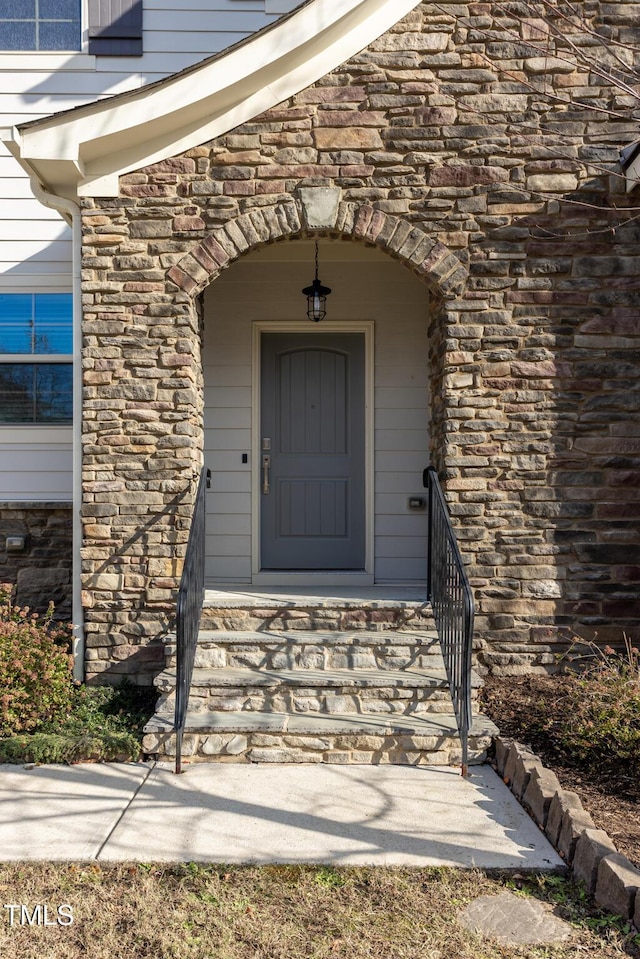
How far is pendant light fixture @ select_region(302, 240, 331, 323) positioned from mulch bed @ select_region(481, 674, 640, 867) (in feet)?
9.95

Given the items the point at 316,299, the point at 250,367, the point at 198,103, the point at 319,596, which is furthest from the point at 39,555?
the point at 198,103

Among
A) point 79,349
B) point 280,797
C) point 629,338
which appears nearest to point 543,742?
point 280,797

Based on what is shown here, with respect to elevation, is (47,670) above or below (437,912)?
above

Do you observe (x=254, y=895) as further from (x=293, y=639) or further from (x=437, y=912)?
(x=293, y=639)

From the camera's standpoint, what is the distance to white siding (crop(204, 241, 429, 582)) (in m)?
6.11

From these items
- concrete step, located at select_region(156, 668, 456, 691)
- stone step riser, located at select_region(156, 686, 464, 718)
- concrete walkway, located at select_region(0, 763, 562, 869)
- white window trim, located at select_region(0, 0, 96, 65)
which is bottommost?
concrete walkway, located at select_region(0, 763, 562, 869)

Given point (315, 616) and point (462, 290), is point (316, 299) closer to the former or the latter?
point (462, 290)

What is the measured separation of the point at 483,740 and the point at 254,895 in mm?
1764

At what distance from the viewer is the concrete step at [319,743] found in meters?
4.10

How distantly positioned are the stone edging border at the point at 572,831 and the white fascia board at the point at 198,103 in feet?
14.2

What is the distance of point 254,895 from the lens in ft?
9.12

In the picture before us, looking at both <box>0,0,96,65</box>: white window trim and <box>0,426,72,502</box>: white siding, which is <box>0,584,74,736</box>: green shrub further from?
<box>0,0,96,65</box>: white window trim

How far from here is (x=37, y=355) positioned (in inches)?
253

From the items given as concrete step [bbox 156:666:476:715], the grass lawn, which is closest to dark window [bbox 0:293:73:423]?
concrete step [bbox 156:666:476:715]
